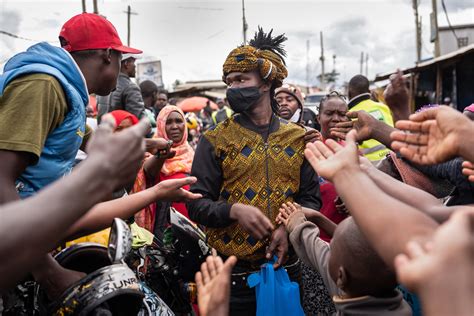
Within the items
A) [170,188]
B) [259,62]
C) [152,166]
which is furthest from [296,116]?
[170,188]

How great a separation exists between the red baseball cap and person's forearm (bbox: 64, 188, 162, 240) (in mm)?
887

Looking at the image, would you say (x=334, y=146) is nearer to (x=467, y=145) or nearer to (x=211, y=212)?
(x=467, y=145)

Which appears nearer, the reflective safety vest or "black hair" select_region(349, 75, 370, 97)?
the reflective safety vest

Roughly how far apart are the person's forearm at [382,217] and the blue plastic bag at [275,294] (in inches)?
50.5

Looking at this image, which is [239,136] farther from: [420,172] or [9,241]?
[9,241]

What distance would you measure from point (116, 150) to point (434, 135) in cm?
113

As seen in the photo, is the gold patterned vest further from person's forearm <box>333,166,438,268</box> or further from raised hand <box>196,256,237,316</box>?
person's forearm <box>333,166,438,268</box>

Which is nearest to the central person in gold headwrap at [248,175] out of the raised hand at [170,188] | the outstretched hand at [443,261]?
the raised hand at [170,188]

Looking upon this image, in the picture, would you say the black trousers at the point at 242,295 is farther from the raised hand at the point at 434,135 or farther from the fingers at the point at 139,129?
the fingers at the point at 139,129

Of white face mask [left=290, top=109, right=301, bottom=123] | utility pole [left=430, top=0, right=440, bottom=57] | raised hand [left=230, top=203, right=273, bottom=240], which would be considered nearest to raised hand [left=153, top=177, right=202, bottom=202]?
raised hand [left=230, top=203, right=273, bottom=240]

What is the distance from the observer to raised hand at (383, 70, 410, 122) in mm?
3278

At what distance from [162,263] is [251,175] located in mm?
1462

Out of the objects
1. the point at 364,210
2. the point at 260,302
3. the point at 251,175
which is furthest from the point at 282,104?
the point at 364,210

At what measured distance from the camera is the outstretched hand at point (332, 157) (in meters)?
1.55
